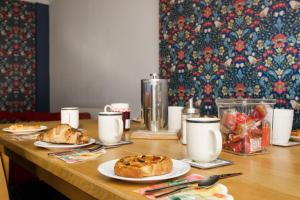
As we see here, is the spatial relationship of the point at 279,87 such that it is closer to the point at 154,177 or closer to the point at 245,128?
the point at 245,128

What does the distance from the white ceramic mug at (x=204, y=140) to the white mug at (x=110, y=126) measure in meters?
0.34

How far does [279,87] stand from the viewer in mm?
1465

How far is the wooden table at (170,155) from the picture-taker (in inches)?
Answer: 24.6

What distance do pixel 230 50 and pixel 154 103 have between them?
1.81 ft

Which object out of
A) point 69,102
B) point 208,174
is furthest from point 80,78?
point 208,174

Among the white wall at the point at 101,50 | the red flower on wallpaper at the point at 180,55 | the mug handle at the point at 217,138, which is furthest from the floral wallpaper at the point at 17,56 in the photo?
the mug handle at the point at 217,138

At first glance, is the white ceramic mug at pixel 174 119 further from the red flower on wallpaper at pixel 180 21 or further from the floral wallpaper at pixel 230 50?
the red flower on wallpaper at pixel 180 21

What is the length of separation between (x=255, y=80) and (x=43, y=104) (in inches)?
118

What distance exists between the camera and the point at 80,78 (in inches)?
130

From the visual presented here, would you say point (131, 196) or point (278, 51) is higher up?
point (278, 51)

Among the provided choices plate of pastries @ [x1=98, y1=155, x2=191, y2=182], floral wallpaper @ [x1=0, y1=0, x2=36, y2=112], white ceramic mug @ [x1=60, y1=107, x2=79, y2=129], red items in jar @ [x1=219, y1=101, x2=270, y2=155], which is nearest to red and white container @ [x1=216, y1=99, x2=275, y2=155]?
red items in jar @ [x1=219, y1=101, x2=270, y2=155]

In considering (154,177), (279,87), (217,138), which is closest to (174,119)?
(279,87)

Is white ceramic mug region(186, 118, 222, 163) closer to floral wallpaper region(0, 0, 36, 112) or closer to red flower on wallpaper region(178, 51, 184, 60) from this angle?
red flower on wallpaper region(178, 51, 184, 60)

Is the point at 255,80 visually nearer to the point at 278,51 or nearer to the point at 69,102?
the point at 278,51
